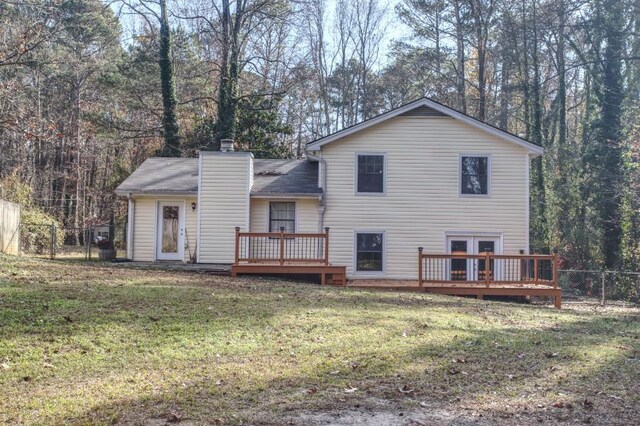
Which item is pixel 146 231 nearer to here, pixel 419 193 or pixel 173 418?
pixel 419 193

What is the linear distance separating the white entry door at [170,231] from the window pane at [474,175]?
350 inches

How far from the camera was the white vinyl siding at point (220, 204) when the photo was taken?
16.8m

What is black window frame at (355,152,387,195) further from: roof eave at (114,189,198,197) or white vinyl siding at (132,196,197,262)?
white vinyl siding at (132,196,197,262)

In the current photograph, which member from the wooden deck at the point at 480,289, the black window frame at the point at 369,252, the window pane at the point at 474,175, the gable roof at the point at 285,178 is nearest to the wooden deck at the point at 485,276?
the wooden deck at the point at 480,289

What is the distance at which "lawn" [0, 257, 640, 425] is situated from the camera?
4.73m

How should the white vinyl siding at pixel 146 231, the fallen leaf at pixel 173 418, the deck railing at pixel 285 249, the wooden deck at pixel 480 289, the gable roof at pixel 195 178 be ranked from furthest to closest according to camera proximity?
the white vinyl siding at pixel 146 231
the gable roof at pixel 195 178
the deck railing at pixel 285 249
the wooden deck at pixel 480 289
the fallen leaf at pixel 173 418

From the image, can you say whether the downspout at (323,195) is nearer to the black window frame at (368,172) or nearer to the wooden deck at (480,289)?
the black window frame at (368,172)

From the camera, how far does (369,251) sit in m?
16.9

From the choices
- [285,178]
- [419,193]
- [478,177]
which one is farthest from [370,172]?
[478,177]

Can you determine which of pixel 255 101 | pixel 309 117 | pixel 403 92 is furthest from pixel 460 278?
pixel 309 117

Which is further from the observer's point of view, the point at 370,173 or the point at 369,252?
the point at 370,173

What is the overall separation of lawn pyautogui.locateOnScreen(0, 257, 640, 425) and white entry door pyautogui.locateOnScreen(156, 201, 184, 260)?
20.5 feet

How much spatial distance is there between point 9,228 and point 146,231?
397 cm

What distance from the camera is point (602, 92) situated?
22469 mm
